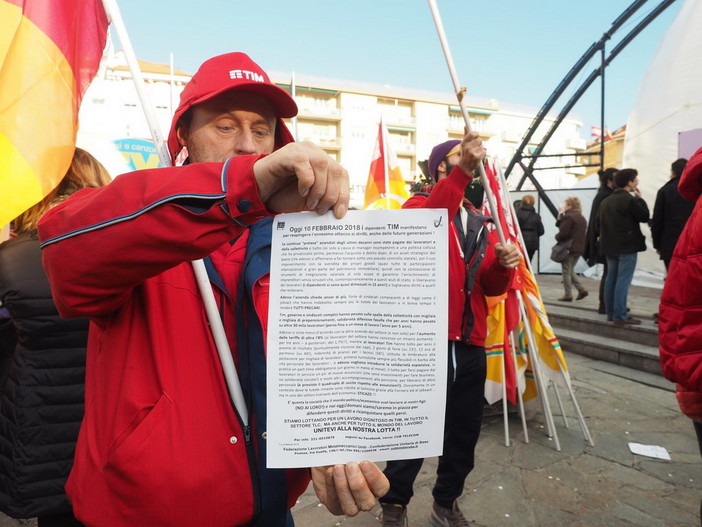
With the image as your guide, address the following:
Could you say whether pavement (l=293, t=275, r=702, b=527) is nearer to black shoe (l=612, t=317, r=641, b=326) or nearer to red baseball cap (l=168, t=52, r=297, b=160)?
black shoe (l=612, t=317, r=641, b=326)

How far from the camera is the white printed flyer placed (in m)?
0.85

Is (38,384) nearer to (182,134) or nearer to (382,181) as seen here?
(182,134)

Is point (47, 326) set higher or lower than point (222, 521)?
higher

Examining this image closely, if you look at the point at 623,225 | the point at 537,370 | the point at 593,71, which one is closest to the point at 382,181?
the point at 623,225

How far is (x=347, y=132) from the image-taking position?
42.5m

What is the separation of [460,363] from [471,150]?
119cm

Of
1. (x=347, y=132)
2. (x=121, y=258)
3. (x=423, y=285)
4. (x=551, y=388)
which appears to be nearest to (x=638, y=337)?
(x=551, y=388)

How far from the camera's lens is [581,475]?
10.4 feet

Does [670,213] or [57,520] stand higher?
[670,213]

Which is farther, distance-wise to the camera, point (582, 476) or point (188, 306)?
point (582, 476)

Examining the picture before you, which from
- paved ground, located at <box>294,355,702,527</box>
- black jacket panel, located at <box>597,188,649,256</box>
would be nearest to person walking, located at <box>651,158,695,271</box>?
black jacket panel, located at <box>597,188,649,256</box>

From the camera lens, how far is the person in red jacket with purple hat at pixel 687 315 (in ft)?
5.04

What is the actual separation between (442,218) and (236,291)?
0.56m

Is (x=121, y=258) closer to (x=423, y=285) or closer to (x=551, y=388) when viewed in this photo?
(x=423, y=285)
